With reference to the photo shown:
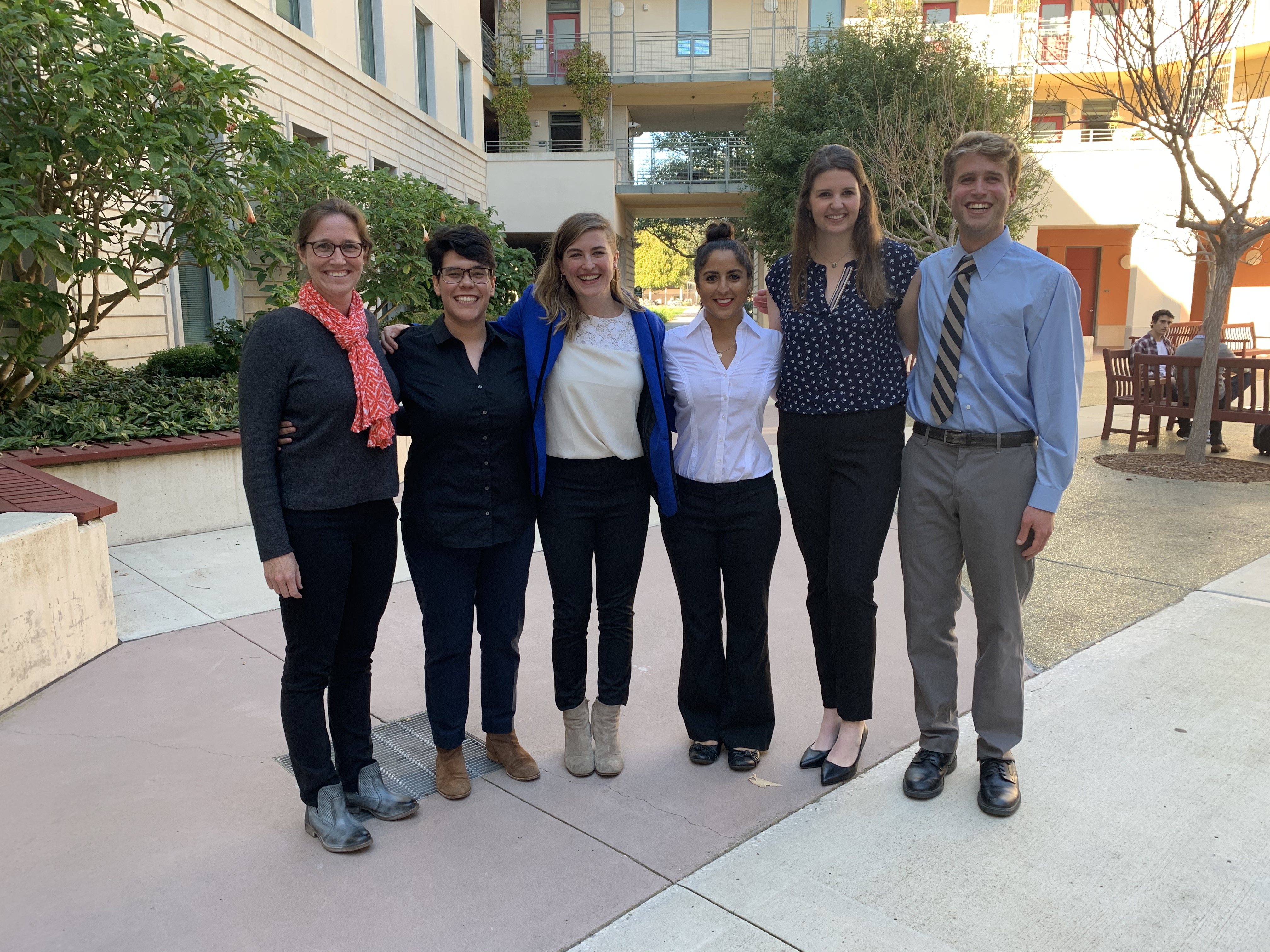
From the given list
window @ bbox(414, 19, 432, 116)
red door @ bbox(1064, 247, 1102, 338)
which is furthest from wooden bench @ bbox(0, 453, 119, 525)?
red door @ bbox(1064, 247, 1102, 338)

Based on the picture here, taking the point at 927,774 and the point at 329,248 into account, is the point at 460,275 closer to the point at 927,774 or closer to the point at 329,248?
the point at 329,248

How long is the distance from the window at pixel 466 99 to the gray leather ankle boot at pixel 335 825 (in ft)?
68.0

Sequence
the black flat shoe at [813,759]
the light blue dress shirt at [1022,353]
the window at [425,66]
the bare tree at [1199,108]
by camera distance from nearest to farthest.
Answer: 1. the light blue dress shirt at [1022,353]
2. the black flat shoe at [813,759]
3. the bare tree at [1199,108]
4. the window at [425,66]

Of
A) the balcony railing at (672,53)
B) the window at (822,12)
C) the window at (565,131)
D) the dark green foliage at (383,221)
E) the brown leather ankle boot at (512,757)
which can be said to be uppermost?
the window at (822,12)

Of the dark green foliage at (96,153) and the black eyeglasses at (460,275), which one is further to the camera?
the dark green foliage at (96,153)

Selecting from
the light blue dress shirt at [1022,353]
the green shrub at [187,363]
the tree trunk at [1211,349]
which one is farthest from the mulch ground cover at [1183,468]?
the green shrub at [187,363]

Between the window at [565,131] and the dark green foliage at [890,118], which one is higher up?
the window at [565,131]

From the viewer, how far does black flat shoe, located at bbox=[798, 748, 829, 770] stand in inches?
130

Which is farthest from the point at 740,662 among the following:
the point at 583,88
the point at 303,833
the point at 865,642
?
the point at 583,88

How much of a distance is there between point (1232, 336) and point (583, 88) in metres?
17.6

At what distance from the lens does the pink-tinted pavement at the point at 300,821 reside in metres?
2.46

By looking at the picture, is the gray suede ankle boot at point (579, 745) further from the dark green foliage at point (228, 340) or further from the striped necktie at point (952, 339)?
the dark green foliage at point (228, 340)

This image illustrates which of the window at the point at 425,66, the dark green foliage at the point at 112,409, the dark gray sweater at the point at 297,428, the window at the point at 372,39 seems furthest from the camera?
the window at the point at 425,66

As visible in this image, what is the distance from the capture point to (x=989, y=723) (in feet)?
10.1
